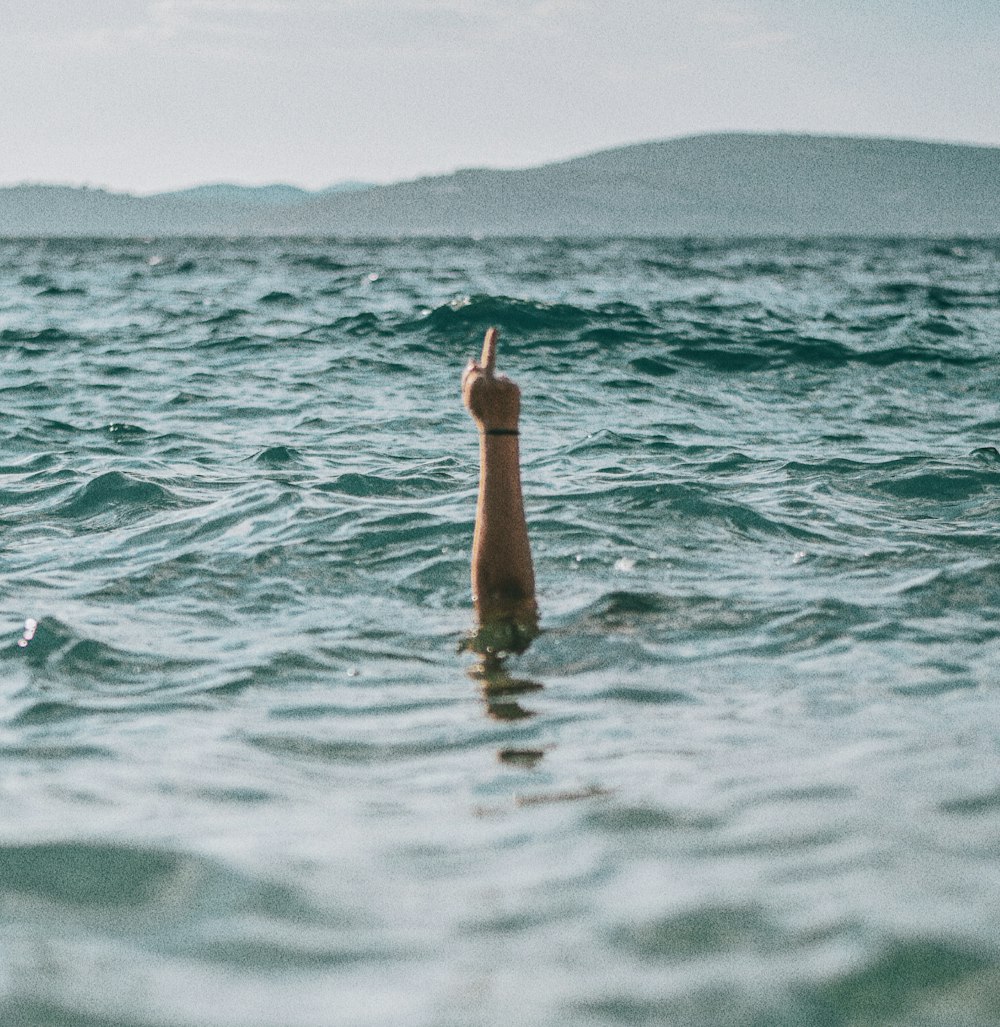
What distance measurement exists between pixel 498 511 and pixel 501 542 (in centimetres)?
15

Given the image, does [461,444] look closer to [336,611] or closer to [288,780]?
[336,611]

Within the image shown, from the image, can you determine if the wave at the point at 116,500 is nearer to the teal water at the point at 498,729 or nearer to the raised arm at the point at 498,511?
the teal water at the point at 498,729

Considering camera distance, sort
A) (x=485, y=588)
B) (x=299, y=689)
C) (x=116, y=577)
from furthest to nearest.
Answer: (x=116, y=577) < (x=485, y=588) < (x=299, y=689)

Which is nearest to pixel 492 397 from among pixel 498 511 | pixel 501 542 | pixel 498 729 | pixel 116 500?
pixel 498 511

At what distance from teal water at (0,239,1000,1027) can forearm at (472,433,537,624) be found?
8.1 inches

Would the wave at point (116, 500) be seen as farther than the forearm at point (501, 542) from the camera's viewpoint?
Yes

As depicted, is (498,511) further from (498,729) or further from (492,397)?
(498,729)

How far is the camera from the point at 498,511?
518 cm

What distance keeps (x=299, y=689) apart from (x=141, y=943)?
1.86 m

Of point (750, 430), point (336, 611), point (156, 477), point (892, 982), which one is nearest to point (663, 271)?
point (750, 430)

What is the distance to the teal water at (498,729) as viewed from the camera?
2.82 m

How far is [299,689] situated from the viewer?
15.7ft

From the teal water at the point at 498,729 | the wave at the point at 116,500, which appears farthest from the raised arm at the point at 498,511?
the wave at the point at 116,500

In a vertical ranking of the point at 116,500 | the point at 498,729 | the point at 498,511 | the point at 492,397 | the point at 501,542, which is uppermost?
the point at 492,397
